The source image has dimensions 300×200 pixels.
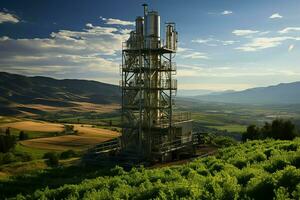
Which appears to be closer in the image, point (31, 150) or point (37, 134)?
point (31, 150)

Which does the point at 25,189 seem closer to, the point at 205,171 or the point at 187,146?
the point at 205,171

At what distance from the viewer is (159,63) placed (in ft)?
137

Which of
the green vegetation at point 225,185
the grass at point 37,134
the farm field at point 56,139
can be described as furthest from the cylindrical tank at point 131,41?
the grass at point 37,134

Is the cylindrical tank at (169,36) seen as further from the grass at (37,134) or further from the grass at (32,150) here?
the grass at (37,134)

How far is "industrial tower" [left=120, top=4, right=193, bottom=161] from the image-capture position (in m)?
39.4

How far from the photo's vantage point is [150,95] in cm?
4078

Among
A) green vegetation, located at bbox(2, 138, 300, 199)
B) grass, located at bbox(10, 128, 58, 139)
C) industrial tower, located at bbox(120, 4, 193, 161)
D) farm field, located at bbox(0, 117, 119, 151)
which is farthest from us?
grass, located at bbox(10, 128, 58, 139)

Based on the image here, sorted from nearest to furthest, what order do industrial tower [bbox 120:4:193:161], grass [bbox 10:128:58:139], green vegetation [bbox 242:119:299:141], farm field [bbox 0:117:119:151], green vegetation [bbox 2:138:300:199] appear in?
green vegetation [bbox 2:138:300:199], industrial tower [bbox 120:4:193:161], green vegetation [bbox 242:119:299:141], farm field [bbox 0:117:119:151], grass [bbox 10:128:58:139]

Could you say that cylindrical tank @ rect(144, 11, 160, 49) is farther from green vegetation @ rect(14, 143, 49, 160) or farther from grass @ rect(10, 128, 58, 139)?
grass @ rect(10, 128, 58, 139)

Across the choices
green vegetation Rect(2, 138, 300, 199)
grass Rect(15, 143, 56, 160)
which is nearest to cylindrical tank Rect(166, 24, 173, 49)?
green vegetation Rect(2, 138, 300, 199)

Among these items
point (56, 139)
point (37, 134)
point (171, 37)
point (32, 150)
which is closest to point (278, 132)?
point (171, 37)

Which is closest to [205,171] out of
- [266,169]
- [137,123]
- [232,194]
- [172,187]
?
[266,169]

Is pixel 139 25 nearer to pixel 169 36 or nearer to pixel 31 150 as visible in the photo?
pixel 169 36

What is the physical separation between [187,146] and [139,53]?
11416 mm
